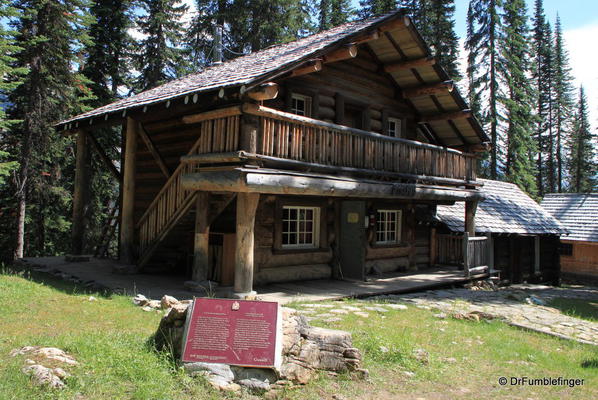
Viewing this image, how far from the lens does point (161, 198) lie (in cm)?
1222

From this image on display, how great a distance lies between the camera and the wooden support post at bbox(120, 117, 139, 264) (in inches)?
506

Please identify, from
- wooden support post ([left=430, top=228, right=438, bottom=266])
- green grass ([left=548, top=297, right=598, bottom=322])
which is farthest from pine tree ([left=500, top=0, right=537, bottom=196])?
green grass ([left=548, top=297, right=598, bottom=322])

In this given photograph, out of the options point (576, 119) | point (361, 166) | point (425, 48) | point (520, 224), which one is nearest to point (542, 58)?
point (576, 119)

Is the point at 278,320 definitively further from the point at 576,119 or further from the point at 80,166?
the point at 576,119

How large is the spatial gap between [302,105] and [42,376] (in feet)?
32.4

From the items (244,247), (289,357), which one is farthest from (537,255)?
(289,357)

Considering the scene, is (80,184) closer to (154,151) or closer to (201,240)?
(154,151)

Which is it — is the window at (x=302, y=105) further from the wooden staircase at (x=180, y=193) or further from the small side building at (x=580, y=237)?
the small side building at (x=580, y=237)

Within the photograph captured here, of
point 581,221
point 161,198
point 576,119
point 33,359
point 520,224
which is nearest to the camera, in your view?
point 33,359

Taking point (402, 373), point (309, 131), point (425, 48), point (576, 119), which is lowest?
point (402, 373)

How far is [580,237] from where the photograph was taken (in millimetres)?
29391

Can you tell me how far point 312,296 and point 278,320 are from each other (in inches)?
A: 202

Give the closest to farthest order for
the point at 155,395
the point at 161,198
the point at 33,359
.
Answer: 1. the point at 155,395
2. the point at 33,359
3. the point at 161,198

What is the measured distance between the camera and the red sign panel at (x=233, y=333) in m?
5.36
